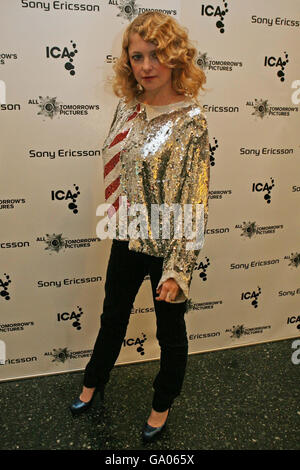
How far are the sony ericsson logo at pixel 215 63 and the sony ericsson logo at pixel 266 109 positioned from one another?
173 millimetres

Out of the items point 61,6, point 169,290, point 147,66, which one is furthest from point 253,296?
point 61,6

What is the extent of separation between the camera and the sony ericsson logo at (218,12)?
1.55 m

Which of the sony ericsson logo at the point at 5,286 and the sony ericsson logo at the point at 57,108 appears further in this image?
the sony ericsson logo at the point at 5,286

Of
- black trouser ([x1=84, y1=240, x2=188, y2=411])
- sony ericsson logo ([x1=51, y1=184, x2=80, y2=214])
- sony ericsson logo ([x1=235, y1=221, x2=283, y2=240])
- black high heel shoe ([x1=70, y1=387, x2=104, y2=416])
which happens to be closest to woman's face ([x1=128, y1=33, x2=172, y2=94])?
black trouser ([x1=84, y1=240, x2=188, y2=411])

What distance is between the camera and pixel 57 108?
4.99 ft

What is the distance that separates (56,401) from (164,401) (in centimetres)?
53

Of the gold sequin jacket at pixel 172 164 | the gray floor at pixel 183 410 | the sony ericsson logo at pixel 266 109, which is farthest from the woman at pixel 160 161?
the sony ericsson logo at pixel 266 109

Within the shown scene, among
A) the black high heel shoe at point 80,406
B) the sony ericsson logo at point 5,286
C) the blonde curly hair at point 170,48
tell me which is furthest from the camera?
the sony ericsson logo at point 5,286

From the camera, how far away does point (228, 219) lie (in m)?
1.85

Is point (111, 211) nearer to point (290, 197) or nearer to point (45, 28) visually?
point (45, 28)

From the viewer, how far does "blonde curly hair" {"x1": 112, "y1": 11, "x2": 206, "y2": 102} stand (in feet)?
3.50

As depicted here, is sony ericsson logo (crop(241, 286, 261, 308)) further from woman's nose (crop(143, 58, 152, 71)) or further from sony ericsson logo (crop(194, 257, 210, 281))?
woman's nose (crop(143, 58, 152, 71))

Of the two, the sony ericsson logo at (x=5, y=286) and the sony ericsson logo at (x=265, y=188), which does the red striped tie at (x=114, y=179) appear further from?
the sony ericsson logo at (x=265, y=188)
